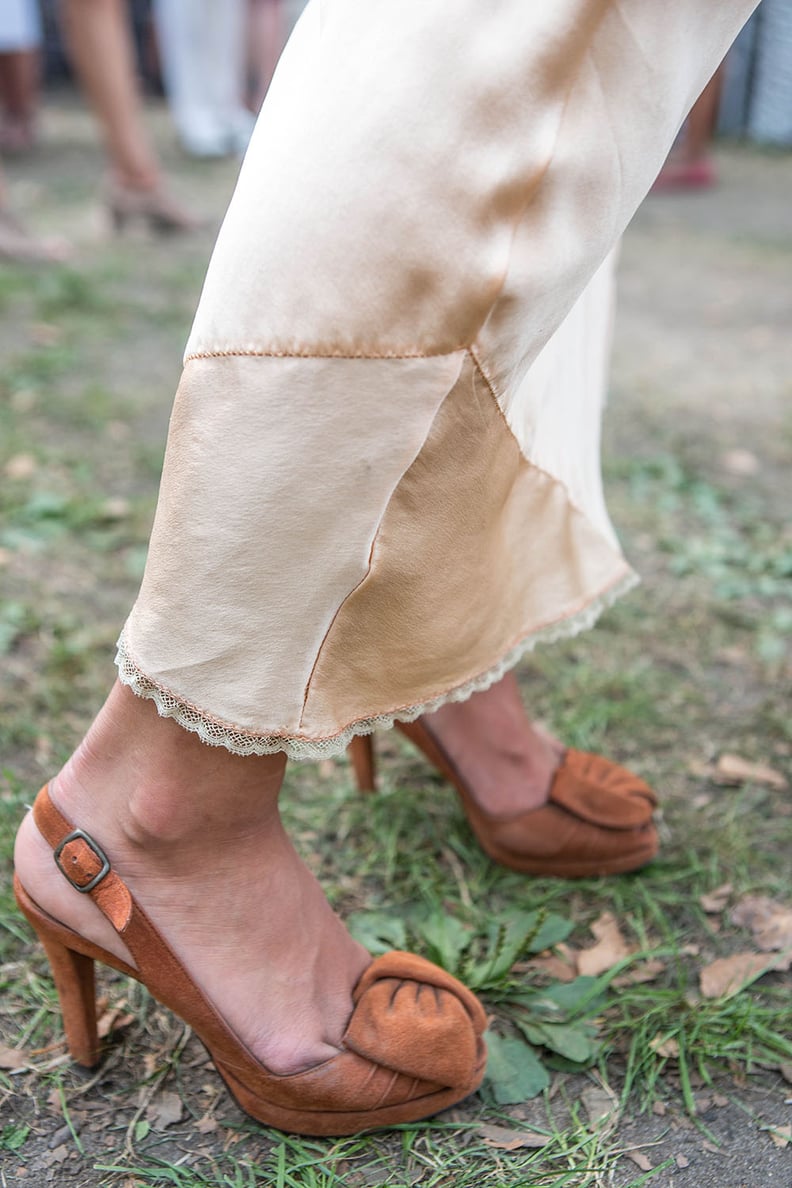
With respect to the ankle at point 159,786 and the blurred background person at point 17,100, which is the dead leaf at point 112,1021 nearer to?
the ankle at point 159,786

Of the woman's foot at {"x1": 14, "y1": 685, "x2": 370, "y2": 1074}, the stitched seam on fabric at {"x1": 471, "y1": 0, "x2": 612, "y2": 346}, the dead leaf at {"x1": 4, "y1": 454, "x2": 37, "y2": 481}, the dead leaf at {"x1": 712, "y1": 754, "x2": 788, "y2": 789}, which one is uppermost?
the stitched seam on fabric at {"x1": 471, "y1": 0, "x2": 612, "y2": 346}

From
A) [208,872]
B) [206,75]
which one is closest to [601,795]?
[208,872]

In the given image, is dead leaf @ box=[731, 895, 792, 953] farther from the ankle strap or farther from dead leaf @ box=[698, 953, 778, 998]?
the ankle strap

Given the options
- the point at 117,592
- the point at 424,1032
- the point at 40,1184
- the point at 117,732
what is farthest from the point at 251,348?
the point at 117,592

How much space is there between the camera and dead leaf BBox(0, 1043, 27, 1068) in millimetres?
1012

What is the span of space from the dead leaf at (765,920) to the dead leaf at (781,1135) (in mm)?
234

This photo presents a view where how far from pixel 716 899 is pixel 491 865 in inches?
10.4

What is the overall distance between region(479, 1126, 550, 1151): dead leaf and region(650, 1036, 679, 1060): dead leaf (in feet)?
0.49

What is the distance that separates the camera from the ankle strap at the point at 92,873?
35.5 inches

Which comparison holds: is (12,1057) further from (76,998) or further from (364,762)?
(364,762)

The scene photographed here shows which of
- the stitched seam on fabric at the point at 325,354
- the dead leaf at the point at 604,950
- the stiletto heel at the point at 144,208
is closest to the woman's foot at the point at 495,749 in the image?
the dead leaf at the point at 604,950

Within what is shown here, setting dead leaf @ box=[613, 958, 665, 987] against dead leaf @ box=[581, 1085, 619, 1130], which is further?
dead leaf @ box=[613, 958, 665, 987]

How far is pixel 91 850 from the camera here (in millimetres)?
906

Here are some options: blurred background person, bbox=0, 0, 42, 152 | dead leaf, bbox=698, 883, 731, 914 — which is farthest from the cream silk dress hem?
blurred background person, bbox=0, 0, 42, 152
